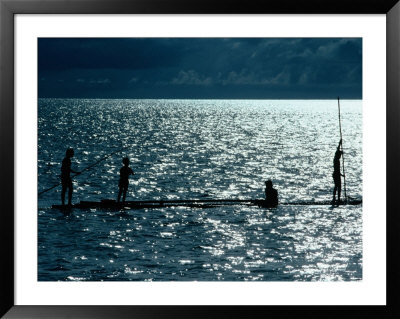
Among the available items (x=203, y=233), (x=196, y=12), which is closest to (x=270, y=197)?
(x=203, y=233)

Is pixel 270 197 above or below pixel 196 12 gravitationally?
below

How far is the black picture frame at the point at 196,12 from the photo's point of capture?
257 inches

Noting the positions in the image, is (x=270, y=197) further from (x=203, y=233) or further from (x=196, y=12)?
(x=196, y=12)

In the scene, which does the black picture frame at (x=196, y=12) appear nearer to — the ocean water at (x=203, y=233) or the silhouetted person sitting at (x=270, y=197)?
the ocean water at (x=203, y=233)

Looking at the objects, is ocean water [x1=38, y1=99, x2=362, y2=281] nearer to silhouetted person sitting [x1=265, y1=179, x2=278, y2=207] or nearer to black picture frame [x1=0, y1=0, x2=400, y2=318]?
silhouetted person sitting [x1=265, y1=179, x2=278, y2=207]

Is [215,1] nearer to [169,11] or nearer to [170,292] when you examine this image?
[169,11]

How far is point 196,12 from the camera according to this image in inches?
259

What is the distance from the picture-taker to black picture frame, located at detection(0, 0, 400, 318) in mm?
6520

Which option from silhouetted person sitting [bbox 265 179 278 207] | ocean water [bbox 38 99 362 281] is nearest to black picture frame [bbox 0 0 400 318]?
ocean water [bbox 38 99 362 281]

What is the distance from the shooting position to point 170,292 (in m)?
6.73

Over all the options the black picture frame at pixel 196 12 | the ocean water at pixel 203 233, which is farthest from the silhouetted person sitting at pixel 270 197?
the black picture frame at pixel 196 12

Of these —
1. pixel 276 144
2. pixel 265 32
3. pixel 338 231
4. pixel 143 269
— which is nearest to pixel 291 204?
pixel 338 231

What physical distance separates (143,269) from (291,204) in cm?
963

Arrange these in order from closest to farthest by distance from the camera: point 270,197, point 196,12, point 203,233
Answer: point 196,12, point 203,233, point 270,197
